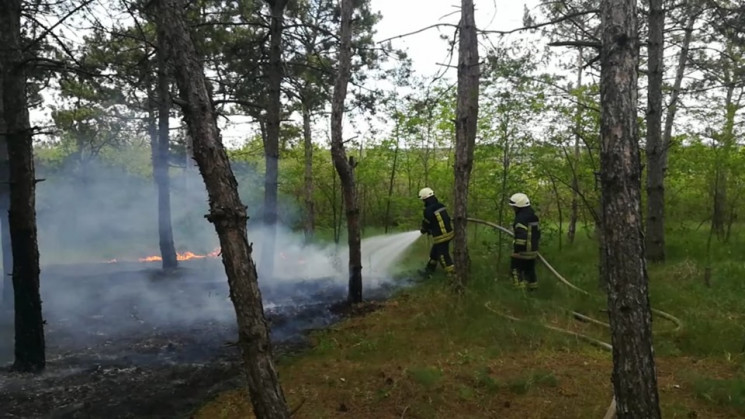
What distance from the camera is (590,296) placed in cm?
842

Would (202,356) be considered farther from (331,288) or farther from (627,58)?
(627,58)

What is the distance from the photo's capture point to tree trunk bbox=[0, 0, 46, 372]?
6.07m

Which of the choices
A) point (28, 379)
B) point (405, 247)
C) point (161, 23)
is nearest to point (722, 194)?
point (405, 247)

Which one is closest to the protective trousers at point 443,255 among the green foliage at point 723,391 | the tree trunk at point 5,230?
the green foliage at point 723,391

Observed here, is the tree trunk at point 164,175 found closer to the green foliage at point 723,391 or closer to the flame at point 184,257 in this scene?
the flame at point 184,257

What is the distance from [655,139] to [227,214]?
33.7ft

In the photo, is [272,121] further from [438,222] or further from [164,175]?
[438,222]

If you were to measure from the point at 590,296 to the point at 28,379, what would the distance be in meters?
8.33

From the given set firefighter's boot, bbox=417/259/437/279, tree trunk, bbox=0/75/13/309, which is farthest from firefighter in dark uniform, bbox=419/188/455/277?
tree trunk, bbox=0/75/13/309

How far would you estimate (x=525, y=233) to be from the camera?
962 cm

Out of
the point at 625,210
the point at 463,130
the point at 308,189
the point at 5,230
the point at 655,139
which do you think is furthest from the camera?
the point at 308,189

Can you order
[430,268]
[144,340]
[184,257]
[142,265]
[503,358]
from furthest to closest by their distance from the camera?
[184,257] → [142,265] → [430,268] → [144,340] → [503,358]

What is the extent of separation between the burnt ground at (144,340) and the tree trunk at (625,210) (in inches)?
108

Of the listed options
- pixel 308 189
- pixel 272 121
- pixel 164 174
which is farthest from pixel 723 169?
pixel 164 174
